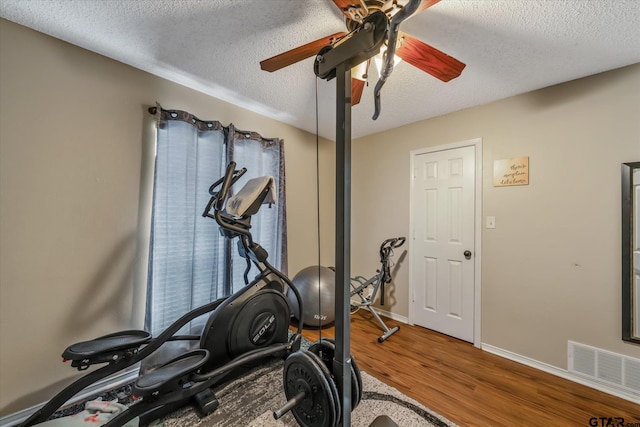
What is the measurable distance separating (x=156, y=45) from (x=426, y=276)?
3.19 metres

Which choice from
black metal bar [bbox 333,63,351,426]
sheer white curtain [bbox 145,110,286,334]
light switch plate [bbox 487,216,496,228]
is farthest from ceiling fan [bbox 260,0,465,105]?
light switch plate [bbox 487,216,496,228]

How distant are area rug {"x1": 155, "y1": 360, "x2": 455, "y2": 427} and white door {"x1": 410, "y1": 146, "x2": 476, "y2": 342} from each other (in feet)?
3.96

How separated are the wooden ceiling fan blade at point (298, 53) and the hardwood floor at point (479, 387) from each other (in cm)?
232

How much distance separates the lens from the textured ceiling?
1325 millimetres

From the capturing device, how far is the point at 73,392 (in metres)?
1.29

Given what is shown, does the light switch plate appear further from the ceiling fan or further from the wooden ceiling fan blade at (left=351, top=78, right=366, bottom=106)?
the wooden ceiling fan blade at (left=351, top=78, right=366, bottom=106)

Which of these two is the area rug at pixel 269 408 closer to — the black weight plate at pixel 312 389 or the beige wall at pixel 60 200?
the black weight plate at pixel 312 389

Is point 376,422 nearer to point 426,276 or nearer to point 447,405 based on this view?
point 447,405

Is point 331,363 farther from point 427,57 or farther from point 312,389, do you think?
point 427,57

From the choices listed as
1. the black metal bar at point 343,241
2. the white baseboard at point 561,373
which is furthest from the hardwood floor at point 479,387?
the black metal bar at point 343,241

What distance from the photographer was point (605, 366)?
1.77m

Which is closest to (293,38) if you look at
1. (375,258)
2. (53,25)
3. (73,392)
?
(53,25)

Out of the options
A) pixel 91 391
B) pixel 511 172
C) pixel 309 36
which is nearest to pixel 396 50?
pixel 309 36

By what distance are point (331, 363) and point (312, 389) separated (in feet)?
0.57
